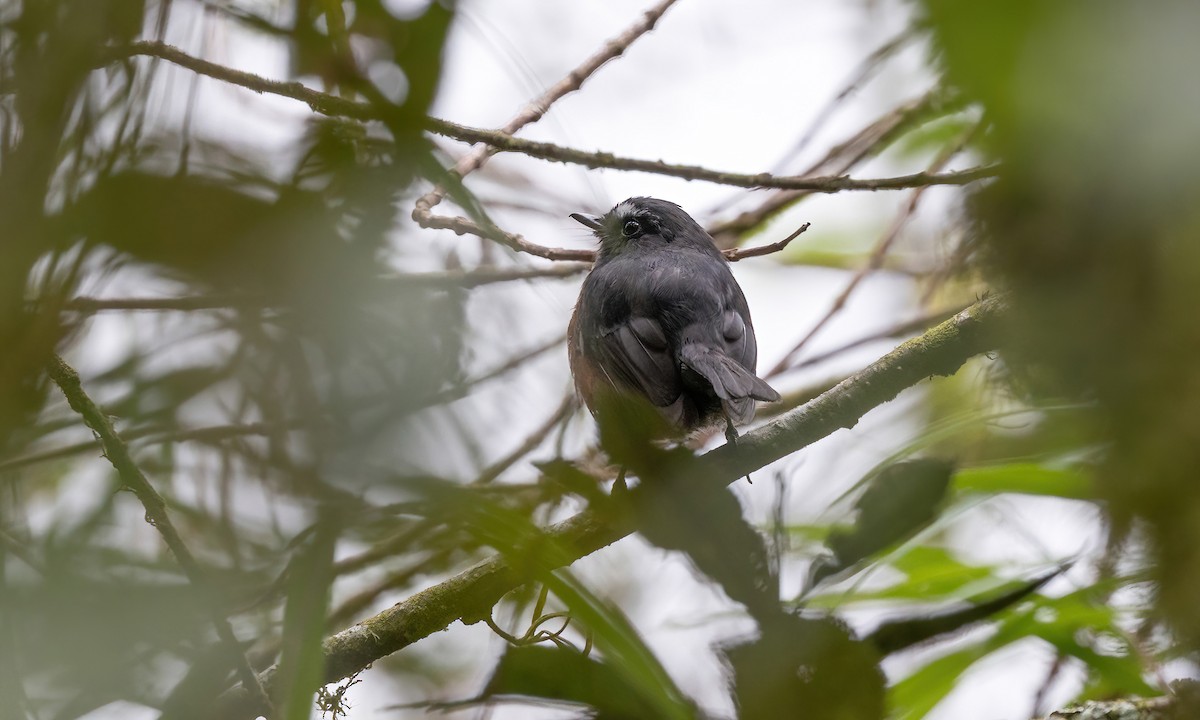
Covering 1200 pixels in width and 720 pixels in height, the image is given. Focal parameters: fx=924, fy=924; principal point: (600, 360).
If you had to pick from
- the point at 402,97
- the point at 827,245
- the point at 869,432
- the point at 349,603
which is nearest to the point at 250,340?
the point at 402,97

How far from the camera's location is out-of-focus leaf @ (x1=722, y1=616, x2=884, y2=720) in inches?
31.8

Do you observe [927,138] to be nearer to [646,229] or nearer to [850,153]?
[850,153]

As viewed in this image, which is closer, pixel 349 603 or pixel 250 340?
pixel 250 340

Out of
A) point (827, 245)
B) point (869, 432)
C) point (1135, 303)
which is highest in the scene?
point (827, 245)

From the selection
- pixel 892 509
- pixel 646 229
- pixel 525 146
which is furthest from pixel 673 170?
pixel 646 229

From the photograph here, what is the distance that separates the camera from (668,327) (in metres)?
3.31

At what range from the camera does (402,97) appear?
2.92ft

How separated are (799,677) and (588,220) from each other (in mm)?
3237

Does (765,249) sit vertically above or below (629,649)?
above

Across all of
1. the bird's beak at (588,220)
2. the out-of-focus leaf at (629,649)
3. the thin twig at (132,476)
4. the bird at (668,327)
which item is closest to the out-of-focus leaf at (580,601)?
the out-of-focus leaf at (629,649)

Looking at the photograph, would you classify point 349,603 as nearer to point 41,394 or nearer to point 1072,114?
point 41,394

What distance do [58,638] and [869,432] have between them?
1312 mm

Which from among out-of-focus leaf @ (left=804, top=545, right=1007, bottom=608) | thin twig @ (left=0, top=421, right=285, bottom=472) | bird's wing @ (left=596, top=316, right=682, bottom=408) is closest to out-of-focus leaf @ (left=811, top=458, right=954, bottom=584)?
thin twig @ (left=0, top=421, right=285, bottom=472)

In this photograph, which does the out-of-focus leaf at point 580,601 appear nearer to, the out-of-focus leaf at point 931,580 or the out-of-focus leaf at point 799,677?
the out-of-focus leaf at point 799,677
